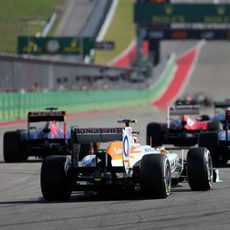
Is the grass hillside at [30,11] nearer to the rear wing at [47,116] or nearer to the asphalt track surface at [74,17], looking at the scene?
the asphalt track surface at [74,17]

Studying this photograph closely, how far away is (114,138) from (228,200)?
5.69 feet

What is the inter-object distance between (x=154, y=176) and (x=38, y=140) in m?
9.04

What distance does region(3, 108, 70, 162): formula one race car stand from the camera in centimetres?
2169

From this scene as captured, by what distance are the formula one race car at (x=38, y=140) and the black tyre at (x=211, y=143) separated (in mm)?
3155

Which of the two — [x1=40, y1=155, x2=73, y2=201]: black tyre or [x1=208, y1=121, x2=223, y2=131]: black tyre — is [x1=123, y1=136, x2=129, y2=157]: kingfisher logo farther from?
[x1=208, y1=121, x2=223, y2=131]: black tyre

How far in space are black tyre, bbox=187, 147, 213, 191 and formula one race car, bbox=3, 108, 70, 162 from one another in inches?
285

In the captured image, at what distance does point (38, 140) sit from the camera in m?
22.2

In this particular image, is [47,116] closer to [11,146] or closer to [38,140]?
[38,140]

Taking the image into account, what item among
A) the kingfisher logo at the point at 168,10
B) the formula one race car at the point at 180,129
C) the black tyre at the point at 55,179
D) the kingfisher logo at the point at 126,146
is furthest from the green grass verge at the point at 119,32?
the black tyre at the point at 55,179

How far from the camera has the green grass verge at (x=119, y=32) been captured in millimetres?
119787

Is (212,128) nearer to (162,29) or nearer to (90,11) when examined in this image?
(162,29)

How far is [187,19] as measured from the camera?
10481 centimetres

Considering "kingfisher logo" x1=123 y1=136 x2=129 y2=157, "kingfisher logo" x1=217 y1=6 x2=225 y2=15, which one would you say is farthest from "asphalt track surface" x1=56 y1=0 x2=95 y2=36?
"kingfisher logo" x1=123 y1=136 x2=129 y2=157

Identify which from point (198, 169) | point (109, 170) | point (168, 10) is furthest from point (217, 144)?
point (168, 10)
